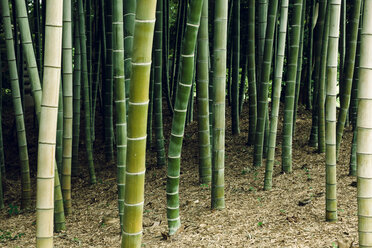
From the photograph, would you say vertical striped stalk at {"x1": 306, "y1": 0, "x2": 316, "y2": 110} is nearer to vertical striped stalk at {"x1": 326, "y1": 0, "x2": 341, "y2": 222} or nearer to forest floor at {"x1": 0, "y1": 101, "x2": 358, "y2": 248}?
forest floor at {"x1": 0, "y1": 101, "x2": 358, "y2": 248}

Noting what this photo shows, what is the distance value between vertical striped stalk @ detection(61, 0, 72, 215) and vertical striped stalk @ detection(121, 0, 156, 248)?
1.18m

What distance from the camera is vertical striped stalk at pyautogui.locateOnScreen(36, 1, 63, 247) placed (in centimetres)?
157

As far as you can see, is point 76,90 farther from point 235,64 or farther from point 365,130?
point 365,130

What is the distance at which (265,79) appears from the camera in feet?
11.5

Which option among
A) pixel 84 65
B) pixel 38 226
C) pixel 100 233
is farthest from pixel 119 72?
pixel 84 65

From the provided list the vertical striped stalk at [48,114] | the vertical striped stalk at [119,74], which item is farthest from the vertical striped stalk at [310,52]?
the vertical striped stalk at [48,114]

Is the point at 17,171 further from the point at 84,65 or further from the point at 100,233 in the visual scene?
the point at 100,233

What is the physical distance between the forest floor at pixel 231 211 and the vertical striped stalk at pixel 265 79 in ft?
0.72

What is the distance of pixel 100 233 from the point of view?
10.0 feet

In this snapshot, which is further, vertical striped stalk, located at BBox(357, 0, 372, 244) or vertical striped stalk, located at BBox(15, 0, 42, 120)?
vertical striped stalk, located at BBox(15, 0, 42, 120)

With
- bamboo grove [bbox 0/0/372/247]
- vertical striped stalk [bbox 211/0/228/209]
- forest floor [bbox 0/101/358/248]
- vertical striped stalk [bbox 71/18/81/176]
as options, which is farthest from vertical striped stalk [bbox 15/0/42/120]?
vertical striped stalk [bbox 71/18/81/176]

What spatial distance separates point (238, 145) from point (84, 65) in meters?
1.96

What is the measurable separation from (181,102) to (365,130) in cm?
91

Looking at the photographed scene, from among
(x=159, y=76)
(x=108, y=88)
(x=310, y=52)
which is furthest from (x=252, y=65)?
(x=108, y=88)
